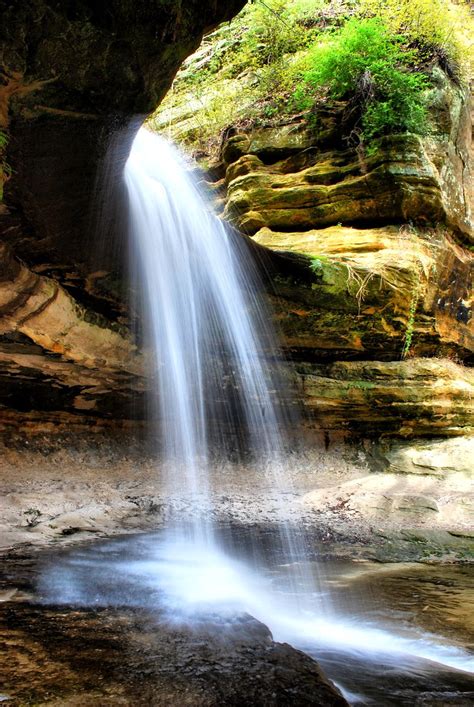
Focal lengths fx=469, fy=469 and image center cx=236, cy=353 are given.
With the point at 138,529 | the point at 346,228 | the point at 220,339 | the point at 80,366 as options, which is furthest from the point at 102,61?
the point at 346,228

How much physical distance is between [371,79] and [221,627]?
1037 centimetres

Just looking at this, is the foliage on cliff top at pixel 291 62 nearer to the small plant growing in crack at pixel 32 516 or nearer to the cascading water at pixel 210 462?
the cascading water at pixel 210 462

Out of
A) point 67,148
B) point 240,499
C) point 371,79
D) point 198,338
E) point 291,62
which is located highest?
point 291,62

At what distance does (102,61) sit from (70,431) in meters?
5.58

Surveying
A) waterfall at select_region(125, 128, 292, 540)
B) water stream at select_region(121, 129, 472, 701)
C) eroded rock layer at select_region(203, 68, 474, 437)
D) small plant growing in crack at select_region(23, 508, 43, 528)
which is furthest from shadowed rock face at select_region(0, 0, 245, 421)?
eroded rock layer at select_region(203, 68, 474, 437)

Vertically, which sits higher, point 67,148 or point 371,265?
point 67,148

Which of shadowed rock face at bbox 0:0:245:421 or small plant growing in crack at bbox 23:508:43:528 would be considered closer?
Answer: shadowed rock face at bbox 0:0:245:421

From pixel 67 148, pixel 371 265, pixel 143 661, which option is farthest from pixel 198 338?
pixel 143 661

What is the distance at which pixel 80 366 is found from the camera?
21.0 ft

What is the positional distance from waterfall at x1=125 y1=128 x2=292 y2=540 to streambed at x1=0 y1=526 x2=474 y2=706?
187 cm

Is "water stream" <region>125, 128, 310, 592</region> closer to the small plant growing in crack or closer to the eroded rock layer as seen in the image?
the eroded rock layer

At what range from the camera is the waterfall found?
20.7 ft

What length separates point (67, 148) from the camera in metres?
3.86

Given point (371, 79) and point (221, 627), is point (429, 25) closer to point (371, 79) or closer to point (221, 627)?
point (371, 79)
